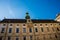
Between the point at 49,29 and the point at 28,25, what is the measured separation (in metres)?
9.47

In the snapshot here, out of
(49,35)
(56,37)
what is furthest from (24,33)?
(56,37)

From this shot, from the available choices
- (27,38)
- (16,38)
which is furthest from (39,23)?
(16,38)

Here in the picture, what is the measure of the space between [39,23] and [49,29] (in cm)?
511

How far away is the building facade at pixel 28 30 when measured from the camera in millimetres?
31014

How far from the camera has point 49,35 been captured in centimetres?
3309

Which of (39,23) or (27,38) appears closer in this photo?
(27,38)

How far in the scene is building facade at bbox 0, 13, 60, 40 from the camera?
3101cm

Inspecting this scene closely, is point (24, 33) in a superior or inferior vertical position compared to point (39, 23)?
inferior

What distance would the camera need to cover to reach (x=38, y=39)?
104 feet

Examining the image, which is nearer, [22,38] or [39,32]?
[22,38]

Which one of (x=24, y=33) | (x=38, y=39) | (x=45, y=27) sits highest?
(x=45, y=27)

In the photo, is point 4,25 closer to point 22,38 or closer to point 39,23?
point 22,38

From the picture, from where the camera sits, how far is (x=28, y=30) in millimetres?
32844

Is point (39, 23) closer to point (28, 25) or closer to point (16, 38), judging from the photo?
point (28, 25)
